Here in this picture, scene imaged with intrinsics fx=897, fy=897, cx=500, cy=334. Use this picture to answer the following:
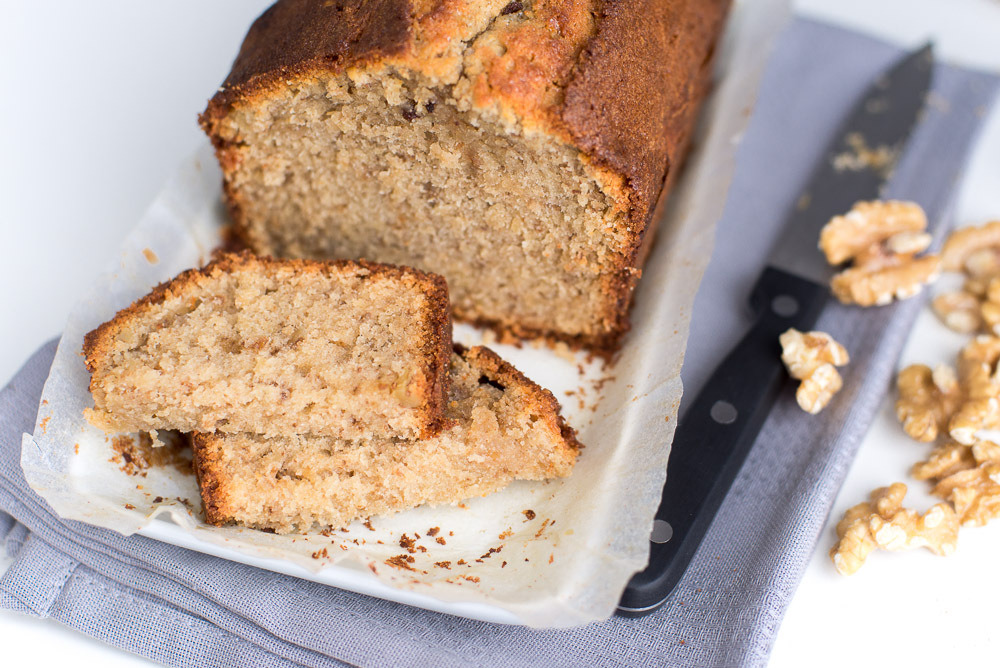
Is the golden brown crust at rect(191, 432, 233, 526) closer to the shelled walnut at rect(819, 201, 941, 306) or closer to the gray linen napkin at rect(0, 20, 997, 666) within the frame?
the gray linen napkin at rect(0, 20, 997, 666)

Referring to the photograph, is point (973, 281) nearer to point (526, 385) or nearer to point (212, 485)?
point (526, 385)

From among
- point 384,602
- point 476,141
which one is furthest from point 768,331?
point 384,602

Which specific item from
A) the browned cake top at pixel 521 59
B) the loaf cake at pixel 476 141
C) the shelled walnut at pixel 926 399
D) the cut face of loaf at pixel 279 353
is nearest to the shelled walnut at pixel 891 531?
the shelled walnut at pixel 926 399

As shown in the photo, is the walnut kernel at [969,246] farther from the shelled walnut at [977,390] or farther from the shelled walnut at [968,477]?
the shelled walnut at [968,477]

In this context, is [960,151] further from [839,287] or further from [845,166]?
[839,287]

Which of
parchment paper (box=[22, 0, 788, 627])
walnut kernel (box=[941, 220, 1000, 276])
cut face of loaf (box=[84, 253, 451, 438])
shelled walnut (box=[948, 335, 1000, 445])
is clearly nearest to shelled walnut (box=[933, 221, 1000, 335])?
walnut kernel (box=[941, 220, 1000, 276])

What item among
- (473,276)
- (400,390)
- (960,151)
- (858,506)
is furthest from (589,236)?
(960,151)
